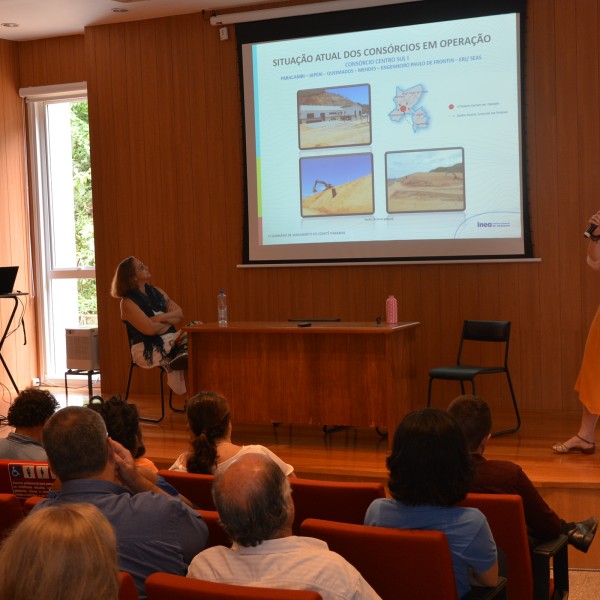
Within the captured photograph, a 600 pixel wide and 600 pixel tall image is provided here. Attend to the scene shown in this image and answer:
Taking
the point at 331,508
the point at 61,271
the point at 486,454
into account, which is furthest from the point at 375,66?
the point at 331,508

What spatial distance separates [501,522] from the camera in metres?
2.47

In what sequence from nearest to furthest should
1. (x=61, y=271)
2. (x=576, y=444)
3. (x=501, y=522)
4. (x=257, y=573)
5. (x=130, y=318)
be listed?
(x=257, y=573)
(x=501, y=522)
(x=576, y=444)
(x=130, y=318)
(x=61, y=271)

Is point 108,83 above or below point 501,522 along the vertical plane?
above

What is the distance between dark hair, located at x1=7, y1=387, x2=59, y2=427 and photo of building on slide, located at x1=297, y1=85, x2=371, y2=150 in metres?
3.96

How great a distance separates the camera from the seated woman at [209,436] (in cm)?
315

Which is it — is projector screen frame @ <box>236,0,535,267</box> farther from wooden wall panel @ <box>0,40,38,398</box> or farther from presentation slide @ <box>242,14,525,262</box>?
wooden wall panel @ <box>0,40,38,398</box>

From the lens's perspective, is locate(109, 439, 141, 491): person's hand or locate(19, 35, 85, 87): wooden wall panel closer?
locate(109, 439, 141, 491): person's hand

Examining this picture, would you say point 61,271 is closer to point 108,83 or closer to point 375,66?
point 108,83

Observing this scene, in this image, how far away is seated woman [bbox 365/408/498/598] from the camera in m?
2.21

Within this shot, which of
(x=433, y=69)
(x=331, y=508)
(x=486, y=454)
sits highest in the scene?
(x=433, y=69)

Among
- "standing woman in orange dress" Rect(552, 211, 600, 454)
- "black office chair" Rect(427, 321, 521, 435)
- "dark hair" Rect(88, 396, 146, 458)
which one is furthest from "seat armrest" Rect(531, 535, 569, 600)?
"black office chair" Rect(427, 321, 521, 435)

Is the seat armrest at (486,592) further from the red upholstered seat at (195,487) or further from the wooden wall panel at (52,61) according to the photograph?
the wooden wall panel at (52,61)

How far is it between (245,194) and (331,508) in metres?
4.68

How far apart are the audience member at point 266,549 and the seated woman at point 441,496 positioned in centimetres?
42
